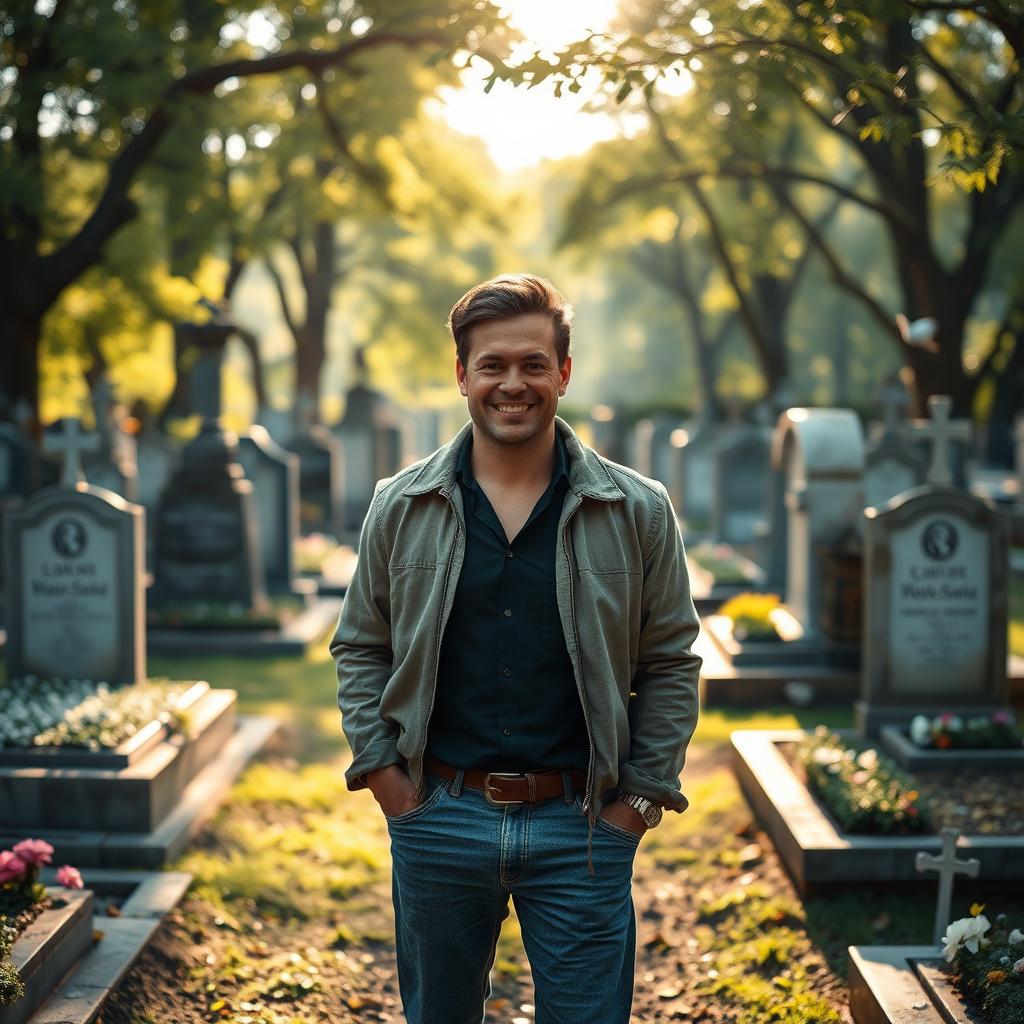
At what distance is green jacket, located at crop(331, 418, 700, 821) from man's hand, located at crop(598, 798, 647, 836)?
39 millimetres

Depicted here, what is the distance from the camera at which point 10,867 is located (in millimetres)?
4387

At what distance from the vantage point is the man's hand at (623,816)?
121 inches

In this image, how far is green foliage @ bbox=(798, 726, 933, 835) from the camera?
5.51 metres

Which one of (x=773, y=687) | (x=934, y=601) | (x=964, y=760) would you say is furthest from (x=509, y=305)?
(x=773, y=687)

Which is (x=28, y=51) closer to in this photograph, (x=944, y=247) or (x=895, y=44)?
(x=895, y=44)

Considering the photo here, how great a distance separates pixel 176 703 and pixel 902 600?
4.49 metres

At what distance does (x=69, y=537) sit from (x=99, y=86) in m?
7.08

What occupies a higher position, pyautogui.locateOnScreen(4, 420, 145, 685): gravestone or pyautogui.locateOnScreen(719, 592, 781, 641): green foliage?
pyautogui.locateOnScreen(4, 420, 145, 685): gravestone

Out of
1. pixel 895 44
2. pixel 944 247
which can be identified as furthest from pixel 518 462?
pixel 944 247

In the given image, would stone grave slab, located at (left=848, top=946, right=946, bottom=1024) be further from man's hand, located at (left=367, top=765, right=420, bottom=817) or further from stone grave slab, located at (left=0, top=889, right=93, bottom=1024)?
stone grave slab, located at (left=0, top=889, right=93, bottom=1024)

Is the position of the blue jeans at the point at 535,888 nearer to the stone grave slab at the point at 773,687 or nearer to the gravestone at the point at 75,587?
the gravestone at the point at 75,587

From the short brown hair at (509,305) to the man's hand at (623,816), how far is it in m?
1.16

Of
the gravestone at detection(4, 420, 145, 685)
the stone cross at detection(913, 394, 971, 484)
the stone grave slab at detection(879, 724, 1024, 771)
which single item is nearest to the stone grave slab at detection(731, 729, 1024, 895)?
the stone grave slab at detection(879, 724, 1024, 771)

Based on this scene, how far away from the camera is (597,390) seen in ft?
250
